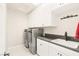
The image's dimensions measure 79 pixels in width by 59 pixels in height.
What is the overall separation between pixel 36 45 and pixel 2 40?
1.46 m

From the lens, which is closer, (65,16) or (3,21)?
(3,21)

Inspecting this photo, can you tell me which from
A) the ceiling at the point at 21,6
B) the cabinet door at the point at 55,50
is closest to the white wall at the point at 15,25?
the ceiling at the point at 21,6

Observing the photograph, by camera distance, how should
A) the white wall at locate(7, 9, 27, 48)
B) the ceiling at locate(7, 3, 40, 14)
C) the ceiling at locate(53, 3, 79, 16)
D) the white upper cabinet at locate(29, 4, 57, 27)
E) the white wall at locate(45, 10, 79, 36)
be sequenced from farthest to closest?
the white upper cabinet at locate(29, 4, 57, 27) → the white wall at locate(45, 10, 79, 36) → the ceiling at locate(53, 3, 79, 16) → the white wall at locate(7, 9, 27, 48) → the ceiling at locate(7, 3, 40, 14)

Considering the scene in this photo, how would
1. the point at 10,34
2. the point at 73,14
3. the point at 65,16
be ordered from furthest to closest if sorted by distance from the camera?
the point at 65,16, the point at 73,14, the point at 10,34

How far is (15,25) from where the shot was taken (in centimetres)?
130

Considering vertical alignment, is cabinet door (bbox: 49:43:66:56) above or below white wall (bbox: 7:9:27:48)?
below

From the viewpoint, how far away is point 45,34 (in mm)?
2418

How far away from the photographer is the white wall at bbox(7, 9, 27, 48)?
4.16ft

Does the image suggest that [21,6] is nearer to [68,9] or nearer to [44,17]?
[68,9]

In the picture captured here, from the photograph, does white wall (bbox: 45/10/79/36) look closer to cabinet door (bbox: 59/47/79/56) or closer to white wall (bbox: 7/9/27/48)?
cabinet door (bbox: 59/47/79/56)

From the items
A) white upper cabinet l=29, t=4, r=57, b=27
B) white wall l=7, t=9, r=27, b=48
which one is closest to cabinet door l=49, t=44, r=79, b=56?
white wall l=7, t=9, r=27, b=48

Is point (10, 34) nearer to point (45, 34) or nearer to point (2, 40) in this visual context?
point (2, 40)

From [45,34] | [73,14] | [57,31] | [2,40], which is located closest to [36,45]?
[45,34]

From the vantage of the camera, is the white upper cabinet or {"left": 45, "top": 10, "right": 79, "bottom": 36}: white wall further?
the white upper cabinet
